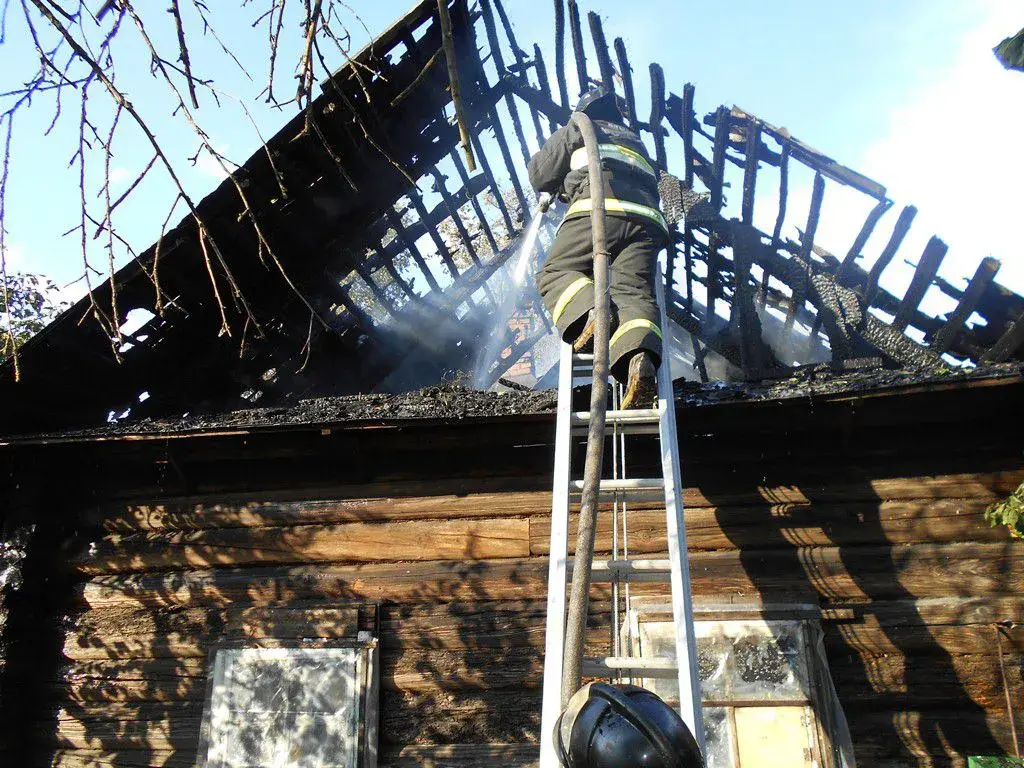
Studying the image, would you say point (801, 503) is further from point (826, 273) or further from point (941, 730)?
point (826, 273)

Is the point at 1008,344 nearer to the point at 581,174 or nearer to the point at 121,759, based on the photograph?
the point at 581,174

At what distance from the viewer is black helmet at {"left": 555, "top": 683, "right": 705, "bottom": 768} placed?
1646mm

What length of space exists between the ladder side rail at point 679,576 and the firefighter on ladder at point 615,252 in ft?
0.53

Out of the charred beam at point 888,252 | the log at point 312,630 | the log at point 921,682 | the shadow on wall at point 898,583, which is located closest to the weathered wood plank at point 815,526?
the shadow on wall at point 898,583

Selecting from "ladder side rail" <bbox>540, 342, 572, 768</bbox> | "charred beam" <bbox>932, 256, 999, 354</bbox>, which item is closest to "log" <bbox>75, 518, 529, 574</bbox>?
"ladder side rail" <bbox>540, 342, 572, 768</bbox>

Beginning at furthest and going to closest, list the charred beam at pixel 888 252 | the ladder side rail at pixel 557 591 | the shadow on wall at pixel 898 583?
1. the charred beam at pixel 888 252
2. the shadow on wall at pixel 898 583
3. the ladder side rail at pixel 557 591

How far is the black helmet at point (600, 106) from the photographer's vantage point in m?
5.64

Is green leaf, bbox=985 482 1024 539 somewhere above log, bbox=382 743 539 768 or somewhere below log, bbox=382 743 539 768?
above

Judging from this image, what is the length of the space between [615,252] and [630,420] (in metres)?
1.06

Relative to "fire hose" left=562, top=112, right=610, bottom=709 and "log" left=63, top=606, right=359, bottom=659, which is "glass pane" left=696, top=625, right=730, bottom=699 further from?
"fire hose" left=562, top=112, right=610, bottom=709

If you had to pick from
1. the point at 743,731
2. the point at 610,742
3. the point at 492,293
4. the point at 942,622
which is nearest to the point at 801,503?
the point at 942,622

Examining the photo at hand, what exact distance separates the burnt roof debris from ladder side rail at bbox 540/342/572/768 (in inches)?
67.0

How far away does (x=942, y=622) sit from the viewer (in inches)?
179

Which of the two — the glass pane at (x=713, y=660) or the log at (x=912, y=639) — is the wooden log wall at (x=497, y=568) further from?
the glass pane at (x=713, y=660)
